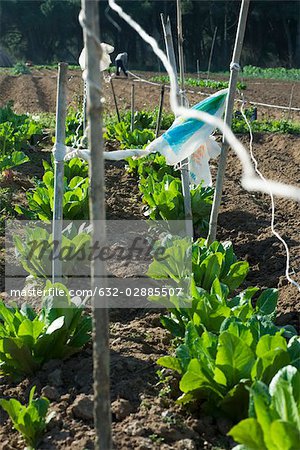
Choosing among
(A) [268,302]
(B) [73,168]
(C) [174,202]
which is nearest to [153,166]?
(B) [73,168]

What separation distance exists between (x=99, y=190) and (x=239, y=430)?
3.14 ft

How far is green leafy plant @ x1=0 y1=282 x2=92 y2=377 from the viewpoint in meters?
3.18

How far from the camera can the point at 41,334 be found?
10.7 feet

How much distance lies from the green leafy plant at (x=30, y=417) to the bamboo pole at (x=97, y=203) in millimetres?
757

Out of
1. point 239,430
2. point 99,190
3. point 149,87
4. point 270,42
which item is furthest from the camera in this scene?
point 270,42

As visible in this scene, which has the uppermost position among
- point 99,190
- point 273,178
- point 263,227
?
point 273,178

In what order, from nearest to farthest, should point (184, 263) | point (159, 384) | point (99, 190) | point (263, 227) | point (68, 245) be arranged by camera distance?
1. point (99, 190)
2. point (159, 384)
3. point (184, 263)
4. point (68, 245)
5. point (263, 227)

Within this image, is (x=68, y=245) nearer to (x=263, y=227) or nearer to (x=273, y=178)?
(x=263, y=227)

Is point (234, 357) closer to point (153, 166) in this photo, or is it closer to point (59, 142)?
point (59, 142)

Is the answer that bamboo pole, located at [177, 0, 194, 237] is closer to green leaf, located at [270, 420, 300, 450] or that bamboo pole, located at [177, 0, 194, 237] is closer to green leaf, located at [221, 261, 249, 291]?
green leaf, located at [221, 261, 249, 291]

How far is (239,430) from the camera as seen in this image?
217cm

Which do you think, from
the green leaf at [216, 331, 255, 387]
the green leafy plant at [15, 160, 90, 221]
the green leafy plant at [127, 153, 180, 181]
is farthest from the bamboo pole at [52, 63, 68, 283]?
the green leafy plant at [127, 153, 180, 181]

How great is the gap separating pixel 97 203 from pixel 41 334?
163 centimetres

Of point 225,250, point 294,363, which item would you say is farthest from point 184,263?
point 294,363
